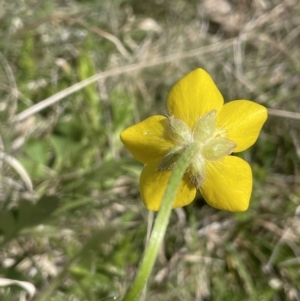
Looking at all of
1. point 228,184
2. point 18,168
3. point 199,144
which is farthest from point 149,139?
point 18,168

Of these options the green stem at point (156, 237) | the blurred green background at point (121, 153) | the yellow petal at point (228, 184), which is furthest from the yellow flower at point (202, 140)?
the blurred green background at point (121, 153)

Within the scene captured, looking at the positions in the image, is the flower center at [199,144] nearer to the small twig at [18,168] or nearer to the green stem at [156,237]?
the green stem at [156,237]

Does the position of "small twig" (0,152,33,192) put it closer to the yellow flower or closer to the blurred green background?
the blurred green background

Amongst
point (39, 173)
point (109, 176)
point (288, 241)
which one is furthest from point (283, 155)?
point (39, 173)

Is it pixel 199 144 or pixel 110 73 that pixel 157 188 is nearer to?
pixel 199 144

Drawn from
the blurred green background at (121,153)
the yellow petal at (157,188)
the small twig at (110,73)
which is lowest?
the blurred green background at (121,153)

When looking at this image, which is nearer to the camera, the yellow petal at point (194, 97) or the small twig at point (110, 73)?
the yellow petal at point (194, 97)
